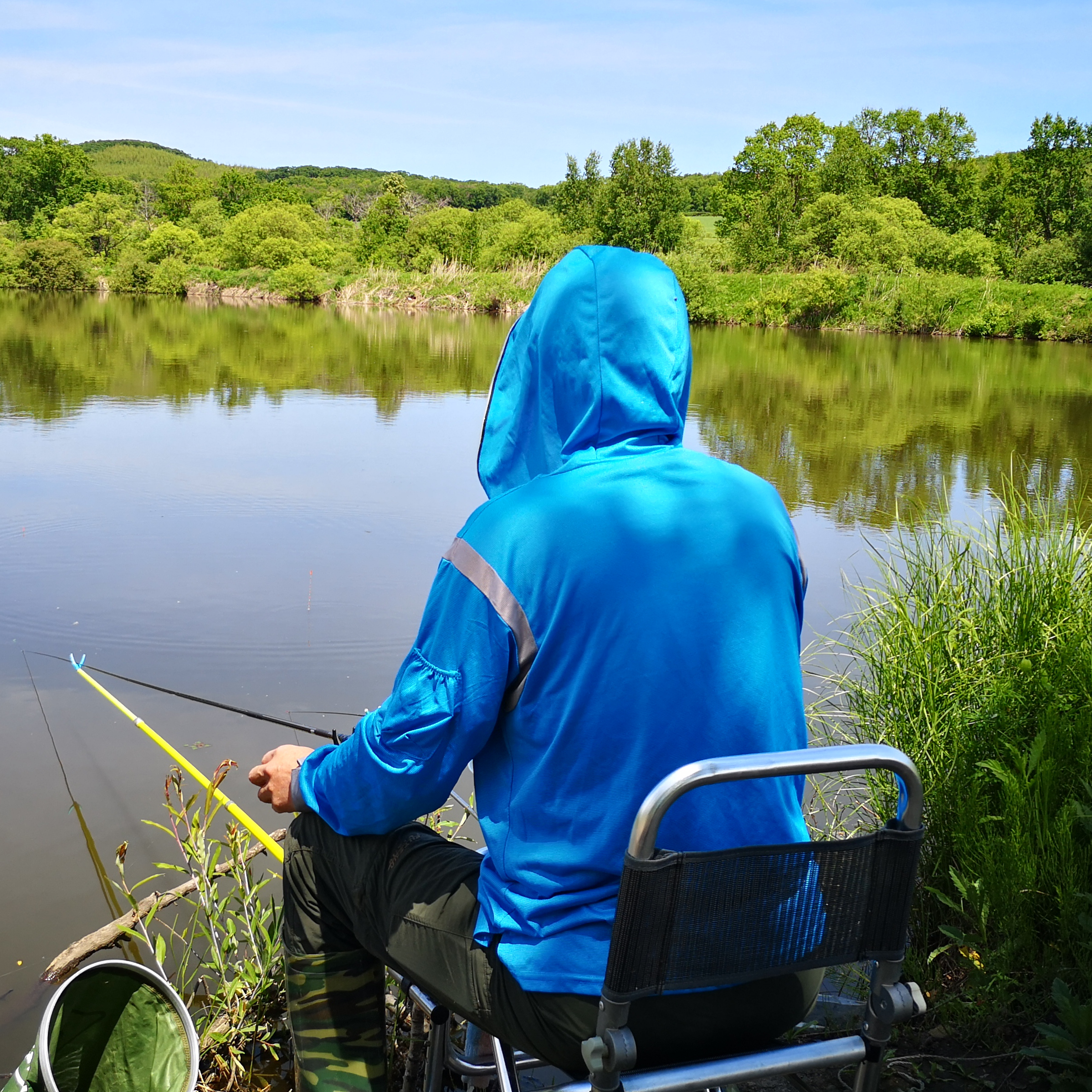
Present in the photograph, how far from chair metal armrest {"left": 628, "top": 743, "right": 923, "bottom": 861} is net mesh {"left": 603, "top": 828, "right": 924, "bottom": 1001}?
0.04m

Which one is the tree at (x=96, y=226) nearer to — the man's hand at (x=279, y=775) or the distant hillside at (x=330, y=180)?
the distant hillside at (x=330, y=180)

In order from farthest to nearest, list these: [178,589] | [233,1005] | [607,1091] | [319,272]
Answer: [319,272], [178,589], [233,1005], [607,1091]

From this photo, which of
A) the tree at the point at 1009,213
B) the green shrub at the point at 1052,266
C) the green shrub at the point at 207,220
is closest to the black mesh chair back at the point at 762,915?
the green shrub at the point at 1052,266

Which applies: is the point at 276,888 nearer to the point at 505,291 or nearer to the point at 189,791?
the point at 189,791

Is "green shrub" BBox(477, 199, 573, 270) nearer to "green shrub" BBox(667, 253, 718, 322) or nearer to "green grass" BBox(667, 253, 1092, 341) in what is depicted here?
"green shrub" BBox(667, 253, 718, 322)

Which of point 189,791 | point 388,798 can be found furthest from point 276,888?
point 388,798

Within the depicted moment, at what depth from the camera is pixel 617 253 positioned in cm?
141

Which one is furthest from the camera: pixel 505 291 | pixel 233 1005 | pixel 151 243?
pixel 151 243

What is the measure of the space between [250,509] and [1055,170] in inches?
1519

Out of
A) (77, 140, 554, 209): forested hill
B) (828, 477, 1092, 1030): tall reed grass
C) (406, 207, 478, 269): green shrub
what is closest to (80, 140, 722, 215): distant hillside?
(77, 140, 554, 209): forested hill

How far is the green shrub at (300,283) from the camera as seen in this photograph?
116ft

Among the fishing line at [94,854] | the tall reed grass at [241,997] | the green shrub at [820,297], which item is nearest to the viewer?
the tall reed grass at [241,997]

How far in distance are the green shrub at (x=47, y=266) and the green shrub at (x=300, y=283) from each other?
8.02m

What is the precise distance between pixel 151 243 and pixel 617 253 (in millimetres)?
45219
